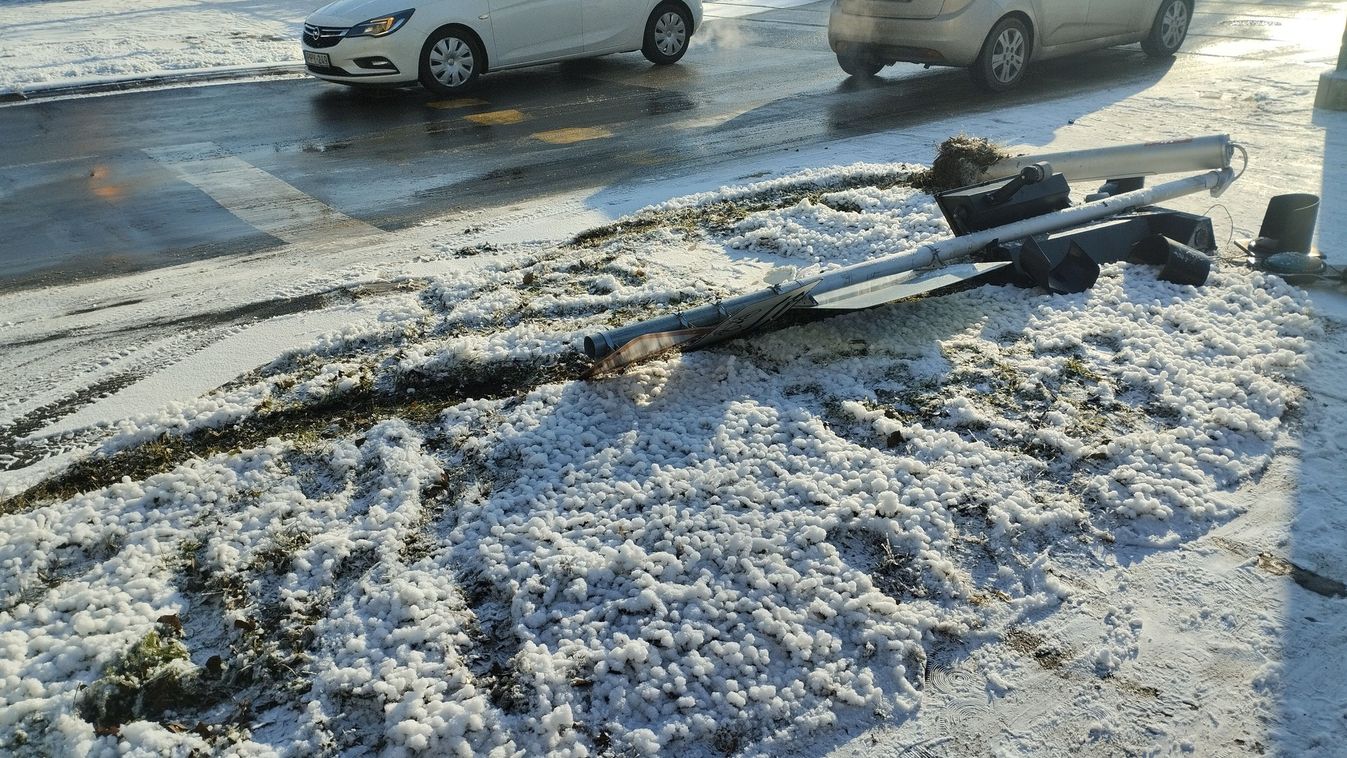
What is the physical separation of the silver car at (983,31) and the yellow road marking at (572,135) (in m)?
3.34

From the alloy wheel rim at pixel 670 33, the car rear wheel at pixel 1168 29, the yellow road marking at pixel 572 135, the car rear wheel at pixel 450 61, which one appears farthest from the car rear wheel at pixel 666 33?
the car rear wheel at pixel 1168 29

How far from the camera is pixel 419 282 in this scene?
553cm

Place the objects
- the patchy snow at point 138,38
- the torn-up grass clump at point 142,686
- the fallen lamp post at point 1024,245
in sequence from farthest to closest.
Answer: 1. the patchy snow at point 138,38
2. the fallen lamp post at point 1024,245
3. the torn-up grass clump at point 142,686

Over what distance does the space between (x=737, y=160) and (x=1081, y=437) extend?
4.72 m

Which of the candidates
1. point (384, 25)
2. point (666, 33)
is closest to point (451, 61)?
point (384, 25)

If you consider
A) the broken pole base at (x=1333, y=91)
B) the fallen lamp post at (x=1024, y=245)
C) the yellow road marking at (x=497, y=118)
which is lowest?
the fallen lamp post at (x=1024, y=245)

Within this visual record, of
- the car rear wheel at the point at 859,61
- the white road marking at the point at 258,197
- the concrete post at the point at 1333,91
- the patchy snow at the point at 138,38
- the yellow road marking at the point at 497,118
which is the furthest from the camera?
the patchy snow at the point at 138,38

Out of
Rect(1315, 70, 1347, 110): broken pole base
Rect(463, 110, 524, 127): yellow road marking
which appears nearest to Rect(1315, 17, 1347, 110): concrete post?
Rect(1315, 70, 1347, 110): broken pole base

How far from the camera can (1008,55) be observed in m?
10.3

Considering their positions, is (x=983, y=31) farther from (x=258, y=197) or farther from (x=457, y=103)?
(x=258, y=197)

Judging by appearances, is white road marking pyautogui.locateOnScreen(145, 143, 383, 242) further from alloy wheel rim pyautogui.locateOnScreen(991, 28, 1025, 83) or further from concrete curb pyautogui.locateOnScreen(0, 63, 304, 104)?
alloy wheel rim pyautogui.locateOnScreen(991, 28, 1025, 83)

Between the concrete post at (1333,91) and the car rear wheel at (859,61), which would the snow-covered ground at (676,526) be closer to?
the concrete post at (1333,91)

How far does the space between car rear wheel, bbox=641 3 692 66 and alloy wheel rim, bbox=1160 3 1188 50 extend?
553 cm

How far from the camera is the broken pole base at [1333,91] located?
28.5ft
